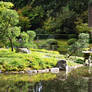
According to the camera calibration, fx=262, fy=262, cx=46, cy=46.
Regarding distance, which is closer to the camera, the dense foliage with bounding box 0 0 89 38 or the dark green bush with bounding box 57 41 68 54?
the dark green bush with bounding box 57 41 68 54

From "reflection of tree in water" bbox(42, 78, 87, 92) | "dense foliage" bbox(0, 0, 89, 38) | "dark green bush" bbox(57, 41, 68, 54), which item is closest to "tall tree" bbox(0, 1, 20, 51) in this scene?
"reflection of tree in water" bbox(42, 78, 87, 92)

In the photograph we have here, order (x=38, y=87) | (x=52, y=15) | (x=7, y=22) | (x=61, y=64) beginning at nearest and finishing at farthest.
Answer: (x=38, y=87) < (x=61, y=64) < (x=7, y=22) < (x=52, y=15)

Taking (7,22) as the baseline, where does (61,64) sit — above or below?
below

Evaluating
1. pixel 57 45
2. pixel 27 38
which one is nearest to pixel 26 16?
pixel 57 45

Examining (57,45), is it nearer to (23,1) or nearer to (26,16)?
(26,16)

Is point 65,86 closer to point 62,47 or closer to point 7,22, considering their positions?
point 7,22

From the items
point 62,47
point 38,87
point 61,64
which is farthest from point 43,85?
point 62,47

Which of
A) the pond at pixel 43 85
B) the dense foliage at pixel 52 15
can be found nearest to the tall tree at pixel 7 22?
the pond at pixel 43 85

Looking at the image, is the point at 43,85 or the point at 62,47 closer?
the point at 43,85

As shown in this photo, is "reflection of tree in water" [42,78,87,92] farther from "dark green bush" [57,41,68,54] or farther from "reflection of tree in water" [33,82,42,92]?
"dark green bush" [57,41,68,54]

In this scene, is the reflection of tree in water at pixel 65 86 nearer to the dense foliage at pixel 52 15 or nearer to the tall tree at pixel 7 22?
the tall tree at pixel 7 22

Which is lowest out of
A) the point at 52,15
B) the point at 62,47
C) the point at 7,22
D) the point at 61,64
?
the point at 62,47

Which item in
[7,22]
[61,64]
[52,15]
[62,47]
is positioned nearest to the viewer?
[61,64]

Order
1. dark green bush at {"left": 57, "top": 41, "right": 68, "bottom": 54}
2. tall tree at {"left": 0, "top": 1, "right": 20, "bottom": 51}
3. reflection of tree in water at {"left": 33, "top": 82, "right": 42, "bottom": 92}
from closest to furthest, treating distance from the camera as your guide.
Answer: reflection of tree in water at {"left": 33, "top": 82, "right": 42, "bottom": 92} < tall tree at {"left": 0, "top": 1, "right": 20, "bottom": 51} < dark green bush at {"left": 57, "top": 41, "right": 68, "bottom": 54}
